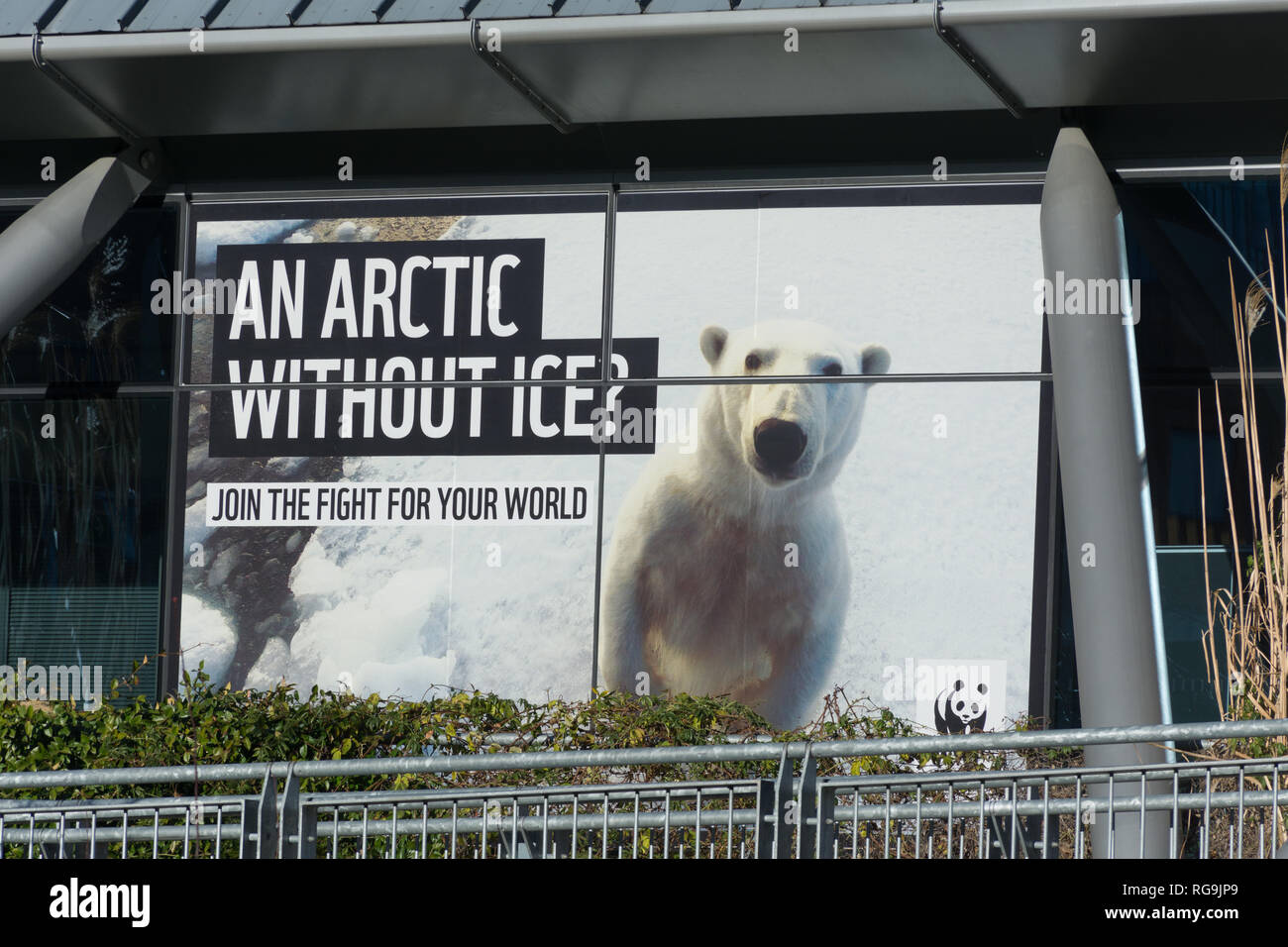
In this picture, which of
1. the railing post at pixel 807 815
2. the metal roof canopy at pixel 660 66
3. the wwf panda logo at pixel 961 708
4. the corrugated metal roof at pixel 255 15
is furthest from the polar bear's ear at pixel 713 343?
the railing post at pixel 807 815

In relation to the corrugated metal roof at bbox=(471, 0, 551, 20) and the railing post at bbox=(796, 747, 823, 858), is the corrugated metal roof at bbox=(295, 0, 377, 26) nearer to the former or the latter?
the corrugated metal roof at bbox=(471, 0, 551, 20)

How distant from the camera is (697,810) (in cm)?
631

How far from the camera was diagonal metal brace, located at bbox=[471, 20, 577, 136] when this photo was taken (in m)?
10.2

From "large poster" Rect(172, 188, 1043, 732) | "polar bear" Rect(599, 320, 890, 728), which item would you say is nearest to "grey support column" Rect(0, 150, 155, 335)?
"large poster" Rect(172, 188, 1043, 732)

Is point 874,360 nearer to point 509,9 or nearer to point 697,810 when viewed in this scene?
point 509,9

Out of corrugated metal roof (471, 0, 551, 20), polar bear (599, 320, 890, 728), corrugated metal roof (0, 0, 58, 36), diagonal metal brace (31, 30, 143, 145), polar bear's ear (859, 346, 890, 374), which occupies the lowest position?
polar bear (599, 320, 890, 728)

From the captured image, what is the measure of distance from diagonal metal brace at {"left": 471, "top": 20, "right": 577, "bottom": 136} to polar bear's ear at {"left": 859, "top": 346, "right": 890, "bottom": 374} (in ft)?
8.80

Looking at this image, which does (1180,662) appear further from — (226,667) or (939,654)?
(226,667)

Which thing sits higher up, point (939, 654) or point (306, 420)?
point (306, 420)

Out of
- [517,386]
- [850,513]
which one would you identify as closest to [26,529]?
[517,386]

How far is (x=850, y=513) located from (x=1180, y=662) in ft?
8.10

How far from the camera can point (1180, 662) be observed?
35.6 feet

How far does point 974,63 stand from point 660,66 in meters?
2.04
